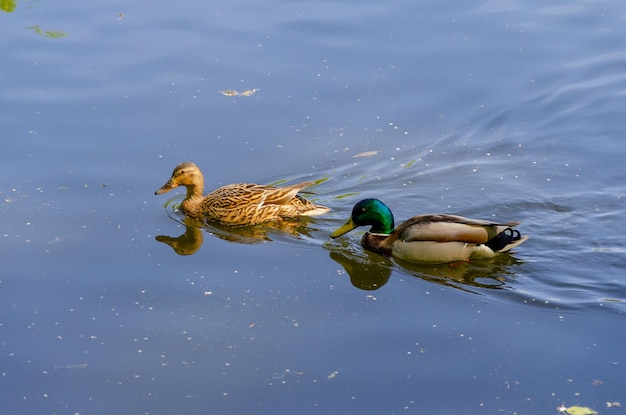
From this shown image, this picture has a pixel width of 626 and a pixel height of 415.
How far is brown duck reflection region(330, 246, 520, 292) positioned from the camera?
29.5ft

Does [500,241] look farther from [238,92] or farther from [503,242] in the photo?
[238,92]

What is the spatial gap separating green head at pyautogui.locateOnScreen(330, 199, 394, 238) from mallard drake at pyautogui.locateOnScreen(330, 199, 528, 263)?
0.45ft

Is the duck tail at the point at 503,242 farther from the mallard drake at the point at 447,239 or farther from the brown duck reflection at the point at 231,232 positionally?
the brown duck reflection at the point at 231,232

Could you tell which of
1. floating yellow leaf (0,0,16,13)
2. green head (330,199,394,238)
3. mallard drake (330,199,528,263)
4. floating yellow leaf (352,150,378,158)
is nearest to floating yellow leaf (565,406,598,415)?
mallard drake (330,199,528,263)

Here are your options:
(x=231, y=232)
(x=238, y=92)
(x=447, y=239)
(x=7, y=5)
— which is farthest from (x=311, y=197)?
(x=7, y=5)

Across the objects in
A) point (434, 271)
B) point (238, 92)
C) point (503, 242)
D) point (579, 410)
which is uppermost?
point (238, 92)

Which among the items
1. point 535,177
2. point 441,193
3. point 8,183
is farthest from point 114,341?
point 535,177

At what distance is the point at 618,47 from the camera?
13.2 metres

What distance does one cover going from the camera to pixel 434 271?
933 centimetres

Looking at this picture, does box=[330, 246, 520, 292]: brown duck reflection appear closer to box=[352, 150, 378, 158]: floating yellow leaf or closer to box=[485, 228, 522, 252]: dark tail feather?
box=[485, 228, 522, 252]: dark tail feather

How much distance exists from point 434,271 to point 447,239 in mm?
303

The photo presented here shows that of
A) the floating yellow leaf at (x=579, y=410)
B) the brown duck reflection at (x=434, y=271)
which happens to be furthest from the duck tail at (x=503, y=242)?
the floating yellow leaf at (x=579, y=410)

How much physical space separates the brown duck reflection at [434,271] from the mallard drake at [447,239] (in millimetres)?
77

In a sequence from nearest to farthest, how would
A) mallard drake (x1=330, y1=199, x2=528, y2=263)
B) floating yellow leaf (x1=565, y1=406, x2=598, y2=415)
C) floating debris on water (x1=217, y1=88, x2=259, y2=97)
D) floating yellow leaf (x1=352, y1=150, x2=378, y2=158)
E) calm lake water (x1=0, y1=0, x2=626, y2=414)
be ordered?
floating yellow leaf (x1=565, y1=406, x2=598, y2=415) → calm lake water (x1=0, y1=0, x2=626, y2=414) → mallard drake (x1=330, y1=199, x2=528, y2=263) → floating yellow leaf (x1=352, y1=150, x2=378, y2=158) → floating debris on water (x1=217, y1=88, x2=259, y2=97)
